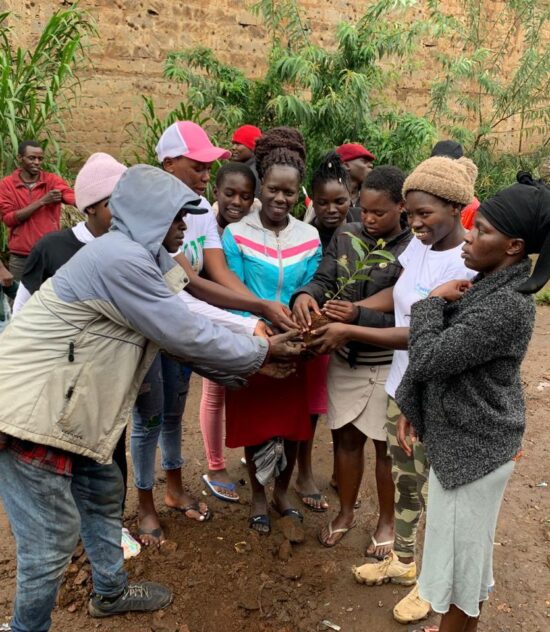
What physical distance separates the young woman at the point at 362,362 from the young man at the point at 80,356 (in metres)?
0.80

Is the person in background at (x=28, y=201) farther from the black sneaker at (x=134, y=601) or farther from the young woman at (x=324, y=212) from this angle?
the black sneaker at (x=134, y=601)

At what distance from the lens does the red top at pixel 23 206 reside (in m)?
5.40

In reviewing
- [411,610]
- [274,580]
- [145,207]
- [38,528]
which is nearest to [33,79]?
[145,207]

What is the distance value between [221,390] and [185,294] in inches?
35.1

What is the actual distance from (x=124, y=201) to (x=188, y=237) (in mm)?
850

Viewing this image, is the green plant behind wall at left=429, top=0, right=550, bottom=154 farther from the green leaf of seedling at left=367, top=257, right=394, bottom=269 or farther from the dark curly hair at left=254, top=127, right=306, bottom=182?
the green leaf of seedling at left=367, top=257, right=394, bottom=269

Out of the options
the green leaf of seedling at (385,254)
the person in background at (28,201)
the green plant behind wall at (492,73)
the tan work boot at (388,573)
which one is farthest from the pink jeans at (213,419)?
the green plant behind wall at (492,73)

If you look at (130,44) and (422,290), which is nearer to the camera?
(422,290)

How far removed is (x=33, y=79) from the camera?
5938mm

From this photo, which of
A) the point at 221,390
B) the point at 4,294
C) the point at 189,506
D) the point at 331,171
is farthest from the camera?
the point at 4,294

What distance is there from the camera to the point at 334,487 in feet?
12.6

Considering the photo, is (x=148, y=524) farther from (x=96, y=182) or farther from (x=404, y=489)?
(x=96, y=182)

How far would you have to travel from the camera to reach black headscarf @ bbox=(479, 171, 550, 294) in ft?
6.15

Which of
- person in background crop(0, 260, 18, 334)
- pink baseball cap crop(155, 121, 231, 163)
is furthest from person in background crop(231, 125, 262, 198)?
person in background crop(0, 260, 18, 334)
